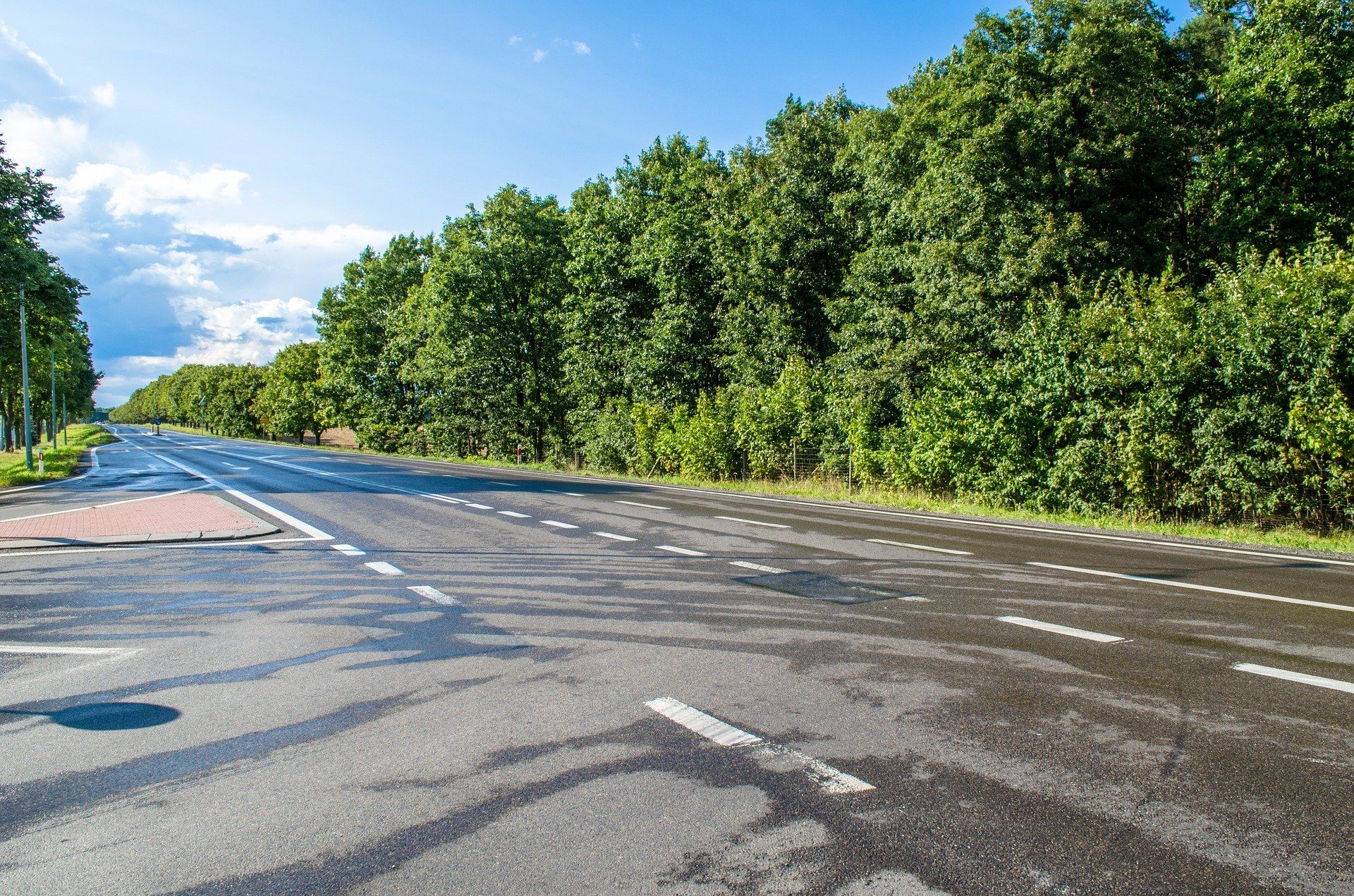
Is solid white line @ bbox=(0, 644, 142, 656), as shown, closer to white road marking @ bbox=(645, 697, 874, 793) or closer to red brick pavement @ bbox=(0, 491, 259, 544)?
white road marking @ bbox=(645, 697, 874, 793)

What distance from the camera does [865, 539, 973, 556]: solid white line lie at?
10.8 metres

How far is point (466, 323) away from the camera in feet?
146

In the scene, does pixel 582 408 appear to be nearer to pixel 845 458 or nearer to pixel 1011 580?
pixel 845 458

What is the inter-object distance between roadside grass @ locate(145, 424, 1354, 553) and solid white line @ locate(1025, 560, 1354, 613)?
4496 millimetres

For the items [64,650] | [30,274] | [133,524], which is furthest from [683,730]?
[30,274]

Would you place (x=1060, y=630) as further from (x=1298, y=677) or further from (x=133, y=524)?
(x=133, y=524)

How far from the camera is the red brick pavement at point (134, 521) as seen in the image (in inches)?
520

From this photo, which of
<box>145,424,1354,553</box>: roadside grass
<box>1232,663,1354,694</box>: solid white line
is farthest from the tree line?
<box>1232,663,1354,694</box>: solid white line

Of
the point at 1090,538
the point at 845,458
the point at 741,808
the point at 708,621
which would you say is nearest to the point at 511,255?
the point at 845,458

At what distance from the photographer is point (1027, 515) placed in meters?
16.6

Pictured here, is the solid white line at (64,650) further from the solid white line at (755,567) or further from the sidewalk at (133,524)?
the sidewalk at (133,524)

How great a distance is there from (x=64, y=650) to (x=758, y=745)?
18.1ft

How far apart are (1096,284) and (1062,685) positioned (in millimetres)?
14689

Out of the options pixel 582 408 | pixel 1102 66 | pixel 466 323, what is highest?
pixel 1102 66
